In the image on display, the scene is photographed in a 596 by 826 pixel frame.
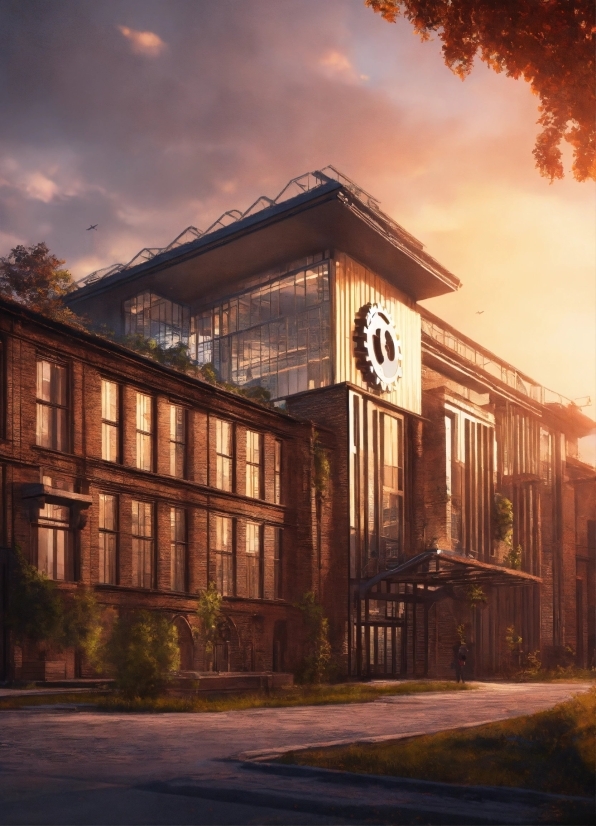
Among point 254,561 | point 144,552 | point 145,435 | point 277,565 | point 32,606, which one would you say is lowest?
point 32,606

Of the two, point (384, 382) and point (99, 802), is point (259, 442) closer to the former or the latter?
point (384, 382)

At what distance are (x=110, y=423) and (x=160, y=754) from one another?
2258 cm

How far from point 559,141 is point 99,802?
1043 centimetres

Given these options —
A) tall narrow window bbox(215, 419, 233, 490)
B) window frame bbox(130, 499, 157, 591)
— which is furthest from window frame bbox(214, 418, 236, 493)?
window frame bbox(130, 499, 157, 591)

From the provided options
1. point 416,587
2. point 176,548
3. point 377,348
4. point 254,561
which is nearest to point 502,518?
point 416,587

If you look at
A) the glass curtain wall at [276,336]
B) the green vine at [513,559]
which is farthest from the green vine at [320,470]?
the green vine at [513,559]

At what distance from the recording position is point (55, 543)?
106 ft

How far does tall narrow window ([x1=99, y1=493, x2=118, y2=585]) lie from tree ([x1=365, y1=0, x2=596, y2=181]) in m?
22.7

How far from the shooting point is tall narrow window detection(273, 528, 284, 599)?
4272cm

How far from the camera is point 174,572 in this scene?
124 feet

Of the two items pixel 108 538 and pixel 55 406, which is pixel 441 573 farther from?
pixel 55 406

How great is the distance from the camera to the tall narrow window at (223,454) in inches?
1598

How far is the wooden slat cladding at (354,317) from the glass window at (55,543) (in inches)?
643

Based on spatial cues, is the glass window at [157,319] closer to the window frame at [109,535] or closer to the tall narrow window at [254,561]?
the tall narrow window at [254,561]
